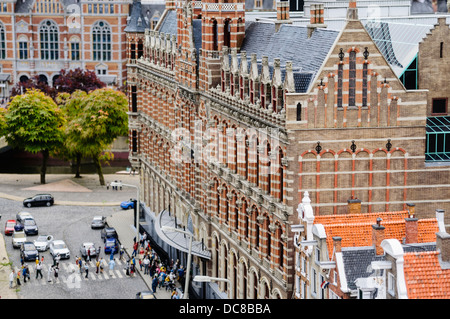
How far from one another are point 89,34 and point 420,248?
451 feet

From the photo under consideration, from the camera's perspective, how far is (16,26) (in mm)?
176750

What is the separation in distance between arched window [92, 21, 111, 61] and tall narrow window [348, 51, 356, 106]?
124274mm

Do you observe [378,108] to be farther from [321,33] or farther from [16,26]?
[16,26]

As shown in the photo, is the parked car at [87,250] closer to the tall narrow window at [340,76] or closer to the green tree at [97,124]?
the green tree at [97,124]

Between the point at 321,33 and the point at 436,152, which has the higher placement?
the point at 321,33

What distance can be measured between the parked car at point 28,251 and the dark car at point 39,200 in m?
20.1

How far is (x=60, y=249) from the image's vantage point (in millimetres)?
90312

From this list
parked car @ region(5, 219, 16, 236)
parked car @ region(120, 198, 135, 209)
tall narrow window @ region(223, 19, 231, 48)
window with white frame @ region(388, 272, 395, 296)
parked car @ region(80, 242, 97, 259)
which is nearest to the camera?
window with white frame @ region(388, 272, 395, 296)

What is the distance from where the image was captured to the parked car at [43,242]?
9325 centimetres

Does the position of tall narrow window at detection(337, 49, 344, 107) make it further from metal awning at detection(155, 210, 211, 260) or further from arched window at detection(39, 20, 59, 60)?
arched window at detection(39, 20, 59, 60)

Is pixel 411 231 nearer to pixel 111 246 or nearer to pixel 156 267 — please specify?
pixel 156 267

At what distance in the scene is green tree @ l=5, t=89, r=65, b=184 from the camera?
126062 millimetres

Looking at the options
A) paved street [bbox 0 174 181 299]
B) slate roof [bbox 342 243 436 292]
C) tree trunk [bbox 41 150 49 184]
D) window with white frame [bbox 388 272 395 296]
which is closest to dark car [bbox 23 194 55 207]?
paved street [bbox 0 174 181 299]
